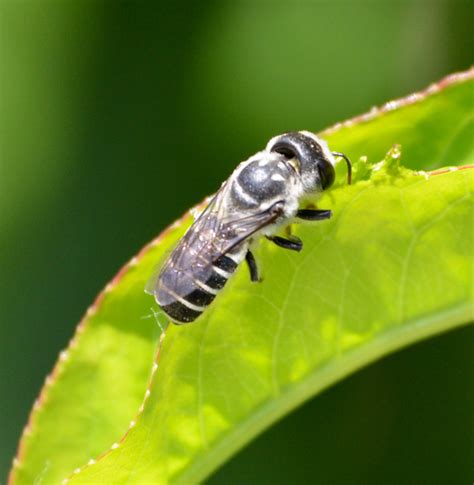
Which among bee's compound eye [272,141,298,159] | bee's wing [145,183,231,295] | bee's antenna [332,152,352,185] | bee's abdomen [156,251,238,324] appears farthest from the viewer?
bee's compound eye [272,141,298,159]

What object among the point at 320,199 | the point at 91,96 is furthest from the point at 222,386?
the point at 91,96

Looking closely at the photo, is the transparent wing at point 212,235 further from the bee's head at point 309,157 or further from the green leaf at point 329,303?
the green leaf at point 329,303

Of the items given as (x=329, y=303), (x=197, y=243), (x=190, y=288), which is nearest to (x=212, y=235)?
(x=197, y=243)

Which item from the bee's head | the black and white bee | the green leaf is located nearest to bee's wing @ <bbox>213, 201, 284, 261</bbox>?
the black and white bee

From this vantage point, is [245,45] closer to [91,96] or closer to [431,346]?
[91,96]

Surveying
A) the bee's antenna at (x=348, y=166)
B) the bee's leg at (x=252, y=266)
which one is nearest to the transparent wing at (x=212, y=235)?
the bee's leg at (x=252, y=266)

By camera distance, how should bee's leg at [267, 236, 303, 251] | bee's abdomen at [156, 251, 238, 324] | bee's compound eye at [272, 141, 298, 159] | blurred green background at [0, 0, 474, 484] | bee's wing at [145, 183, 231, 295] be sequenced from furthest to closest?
blurred green background at [0, 0, 474, 484] → bee's compound eye at [272, 141, 298, 159] → bee's wing at [145, 183, 231, 295] → bee's abdomen at [156, 251, 238, 324] → bee's leg at [267, 236, 303, 251]

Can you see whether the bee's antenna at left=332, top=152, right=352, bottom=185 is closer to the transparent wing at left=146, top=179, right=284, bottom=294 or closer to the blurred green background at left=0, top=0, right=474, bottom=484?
the transparent wing at left=146, top=179, right=284, bottom=294
